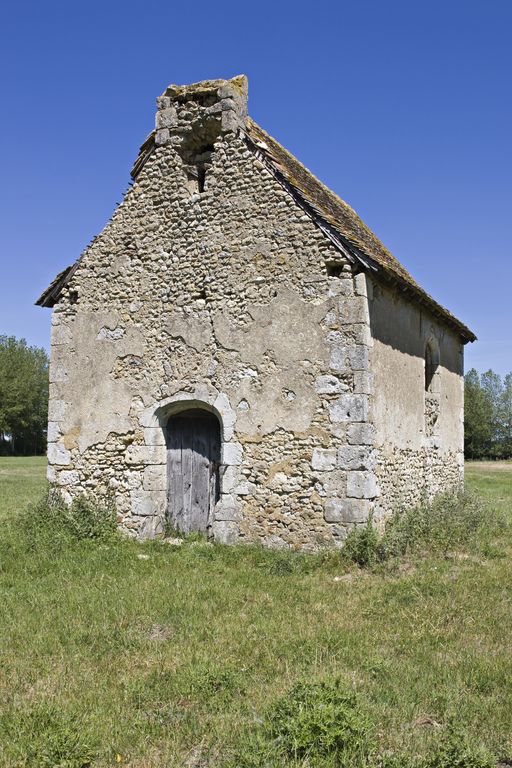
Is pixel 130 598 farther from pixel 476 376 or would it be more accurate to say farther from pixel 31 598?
pixel 476 376

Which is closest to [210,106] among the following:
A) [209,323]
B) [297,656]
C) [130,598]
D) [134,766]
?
[209,323]

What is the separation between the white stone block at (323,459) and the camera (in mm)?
9438

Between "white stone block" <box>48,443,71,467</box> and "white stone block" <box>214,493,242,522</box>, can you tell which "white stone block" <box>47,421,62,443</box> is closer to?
"white stone block" <box>48,443,71,467</box>

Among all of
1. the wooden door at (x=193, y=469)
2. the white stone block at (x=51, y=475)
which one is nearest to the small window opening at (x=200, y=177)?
the wooden door at (x=193, y=469)

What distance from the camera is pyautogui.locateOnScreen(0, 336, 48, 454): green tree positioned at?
54.7 metres

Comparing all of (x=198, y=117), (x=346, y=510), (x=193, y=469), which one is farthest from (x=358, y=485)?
(x=198, y=117)

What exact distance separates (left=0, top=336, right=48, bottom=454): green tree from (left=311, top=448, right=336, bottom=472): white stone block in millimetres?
48755

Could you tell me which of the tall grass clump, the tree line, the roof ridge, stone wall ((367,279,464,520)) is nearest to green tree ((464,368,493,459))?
the tree line

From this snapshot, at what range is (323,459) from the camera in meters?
9.48

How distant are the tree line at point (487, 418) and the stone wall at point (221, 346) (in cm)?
4932

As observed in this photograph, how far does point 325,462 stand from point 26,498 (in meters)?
12.1

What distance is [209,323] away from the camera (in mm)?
10484

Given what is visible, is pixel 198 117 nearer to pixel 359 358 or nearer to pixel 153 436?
pixel 359 358

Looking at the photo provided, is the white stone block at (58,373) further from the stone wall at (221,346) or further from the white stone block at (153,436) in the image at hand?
the white stone block at (153,436)
